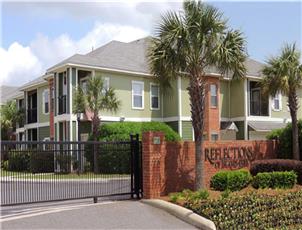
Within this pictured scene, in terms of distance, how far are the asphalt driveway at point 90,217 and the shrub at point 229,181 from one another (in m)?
3.34

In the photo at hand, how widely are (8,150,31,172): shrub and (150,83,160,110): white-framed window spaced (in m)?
20.5

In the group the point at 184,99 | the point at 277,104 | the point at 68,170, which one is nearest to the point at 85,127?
the point at 184,99

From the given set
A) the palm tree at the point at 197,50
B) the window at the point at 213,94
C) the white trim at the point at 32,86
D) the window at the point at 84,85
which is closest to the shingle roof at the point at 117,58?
the window at the point at 84,85

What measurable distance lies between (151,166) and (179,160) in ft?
5.10

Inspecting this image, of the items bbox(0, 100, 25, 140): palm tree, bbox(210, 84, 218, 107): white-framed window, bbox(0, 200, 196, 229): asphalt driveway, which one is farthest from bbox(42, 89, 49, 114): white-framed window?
bbox(0, 200, 196, 229): asphalt driveway

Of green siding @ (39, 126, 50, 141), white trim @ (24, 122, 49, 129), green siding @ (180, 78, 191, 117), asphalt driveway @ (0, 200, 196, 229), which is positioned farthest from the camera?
white trim @ (24, 122, 49, 129)

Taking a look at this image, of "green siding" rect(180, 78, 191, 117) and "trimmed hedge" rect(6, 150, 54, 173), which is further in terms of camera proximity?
"green siding" rect(180, 78, 191, 117)

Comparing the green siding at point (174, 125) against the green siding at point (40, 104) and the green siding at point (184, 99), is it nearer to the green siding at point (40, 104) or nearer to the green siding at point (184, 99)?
the green siding at point (184, 99)

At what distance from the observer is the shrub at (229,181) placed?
15.8m

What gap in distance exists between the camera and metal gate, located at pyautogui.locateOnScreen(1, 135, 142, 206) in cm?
1227

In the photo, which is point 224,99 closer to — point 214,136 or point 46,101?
point 214,136

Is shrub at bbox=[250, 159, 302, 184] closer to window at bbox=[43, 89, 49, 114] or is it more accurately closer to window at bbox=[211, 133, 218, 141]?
window at bbox=[211, 133, 218, 141]

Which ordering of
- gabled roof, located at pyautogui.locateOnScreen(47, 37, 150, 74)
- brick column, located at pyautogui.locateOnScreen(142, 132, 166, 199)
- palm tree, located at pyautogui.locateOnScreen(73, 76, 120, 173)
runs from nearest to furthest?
1. brick column, located at pyautogui.locateOnScreen(142, 132, 166, 199)
2. palm tree, located at pyautogui.locateOnScreen(73, 76, 120, 173)
3. gabled roof, located at pyautogui.locateOnScreen(47, 37, 150, 74)

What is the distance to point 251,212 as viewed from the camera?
40.3 feet
